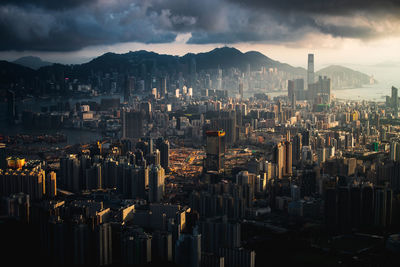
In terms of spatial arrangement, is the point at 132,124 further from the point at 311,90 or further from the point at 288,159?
the point at 311,90

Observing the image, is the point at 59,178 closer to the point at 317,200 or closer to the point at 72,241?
the point at 72,241

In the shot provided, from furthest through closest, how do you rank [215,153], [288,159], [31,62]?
1. [31,62]
2. [215,153]
3. [288,159]

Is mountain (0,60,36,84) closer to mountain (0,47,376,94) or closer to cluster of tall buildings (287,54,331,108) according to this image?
mountain (0,47,376,94)

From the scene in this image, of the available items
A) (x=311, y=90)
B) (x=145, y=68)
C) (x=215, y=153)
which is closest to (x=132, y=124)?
(x=215, y=153)

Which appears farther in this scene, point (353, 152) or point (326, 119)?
point (326, 119)

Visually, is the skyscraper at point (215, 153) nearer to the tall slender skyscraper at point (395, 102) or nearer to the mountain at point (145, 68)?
the mountain at point (145, 68)

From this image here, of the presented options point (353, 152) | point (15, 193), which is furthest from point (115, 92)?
point (15, 193)

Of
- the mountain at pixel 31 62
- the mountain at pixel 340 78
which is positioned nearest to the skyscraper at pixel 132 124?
the mountain at pixel 31 62

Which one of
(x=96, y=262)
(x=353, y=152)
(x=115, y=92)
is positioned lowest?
(x=96, y=262)
